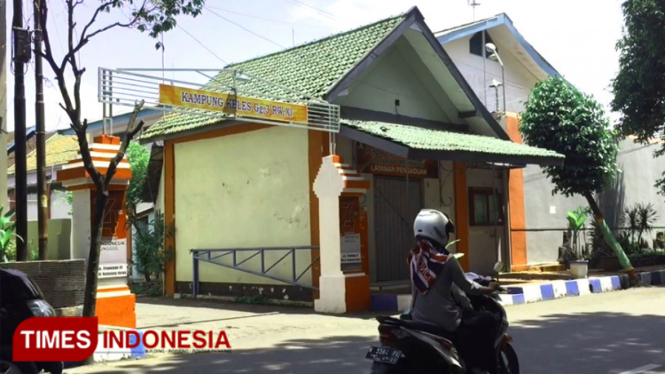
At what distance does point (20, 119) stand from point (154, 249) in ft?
21.2

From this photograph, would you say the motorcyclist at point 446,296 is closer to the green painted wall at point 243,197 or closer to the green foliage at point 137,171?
the green painted wall at point 243,197

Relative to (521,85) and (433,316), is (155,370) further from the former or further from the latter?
(521,85)

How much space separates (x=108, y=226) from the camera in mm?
10445

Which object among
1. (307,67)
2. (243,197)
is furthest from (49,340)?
(307,67)

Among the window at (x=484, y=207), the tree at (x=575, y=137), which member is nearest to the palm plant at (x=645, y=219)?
the tree at (x=575, y=137)

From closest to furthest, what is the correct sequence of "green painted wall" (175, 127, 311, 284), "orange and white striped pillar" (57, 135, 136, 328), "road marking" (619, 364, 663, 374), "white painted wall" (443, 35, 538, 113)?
"road marking" (619, 364, 663, 374), "orange and white striped pillar" (57, 135, 136, 328), "green painted wall" (175, 127, 311, 284), "white painted wall" (443, 35, 538, 113)

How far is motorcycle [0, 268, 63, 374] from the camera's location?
571cm

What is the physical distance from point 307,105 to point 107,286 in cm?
477

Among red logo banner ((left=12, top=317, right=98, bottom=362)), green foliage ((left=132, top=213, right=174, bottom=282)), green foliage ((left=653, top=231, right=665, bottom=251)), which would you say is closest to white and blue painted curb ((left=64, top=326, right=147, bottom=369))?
red logo banner ((left=12, top=317, right=98, bottom=362))

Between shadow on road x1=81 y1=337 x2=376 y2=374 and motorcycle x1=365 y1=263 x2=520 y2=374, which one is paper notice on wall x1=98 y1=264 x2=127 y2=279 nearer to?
shadow on road x1=81 y1=337 x2=376 y2=374

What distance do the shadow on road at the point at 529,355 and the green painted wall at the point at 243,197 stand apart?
461 cm

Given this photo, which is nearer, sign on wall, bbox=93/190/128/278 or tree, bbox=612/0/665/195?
sign on wall, bbox=93/190/128/278

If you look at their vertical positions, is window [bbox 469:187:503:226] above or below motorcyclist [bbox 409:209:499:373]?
above

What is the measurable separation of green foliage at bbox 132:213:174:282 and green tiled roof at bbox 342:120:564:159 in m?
5.76
